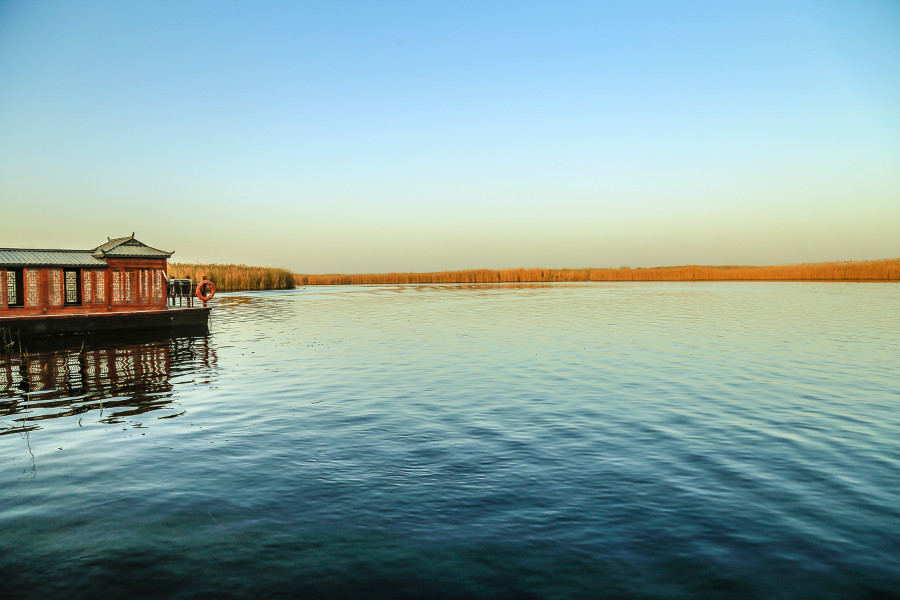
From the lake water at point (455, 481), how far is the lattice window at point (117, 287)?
538 inches

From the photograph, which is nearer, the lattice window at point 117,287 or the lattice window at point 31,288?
the lattice window at point 31,288

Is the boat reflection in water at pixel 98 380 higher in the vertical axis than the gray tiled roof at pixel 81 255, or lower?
lower

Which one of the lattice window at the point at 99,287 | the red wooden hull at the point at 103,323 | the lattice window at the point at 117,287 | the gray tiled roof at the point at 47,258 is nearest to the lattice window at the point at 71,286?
the gray tiled roof at the point at 47,258

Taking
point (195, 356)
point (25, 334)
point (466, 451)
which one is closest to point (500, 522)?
point (466, 451)

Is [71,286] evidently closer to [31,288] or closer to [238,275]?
[31,288]

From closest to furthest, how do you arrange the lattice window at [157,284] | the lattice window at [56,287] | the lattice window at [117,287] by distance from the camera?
the lattice window at [56,287]
the lattice window at [117,287]
the lattice window at [157,284]

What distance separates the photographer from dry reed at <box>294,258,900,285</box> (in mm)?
92375

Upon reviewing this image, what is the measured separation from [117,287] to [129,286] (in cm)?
63

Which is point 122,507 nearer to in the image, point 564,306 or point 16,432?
point 16,432

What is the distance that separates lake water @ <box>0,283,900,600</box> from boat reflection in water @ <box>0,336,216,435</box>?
131 millimetres

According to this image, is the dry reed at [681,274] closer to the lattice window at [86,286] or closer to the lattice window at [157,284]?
the lattice window at [157,284]

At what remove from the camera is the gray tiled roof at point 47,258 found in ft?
98.5

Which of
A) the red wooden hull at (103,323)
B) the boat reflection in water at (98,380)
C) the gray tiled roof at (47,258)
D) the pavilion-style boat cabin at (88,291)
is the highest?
the gray tiled roof at (47,258)

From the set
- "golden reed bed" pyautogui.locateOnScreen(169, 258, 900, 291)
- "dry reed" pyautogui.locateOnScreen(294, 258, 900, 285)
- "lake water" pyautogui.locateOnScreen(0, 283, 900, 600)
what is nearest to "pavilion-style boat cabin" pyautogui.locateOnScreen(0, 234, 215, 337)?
"lake water" pyautogui.locateOnScreen(0, 283, 900, 600)
